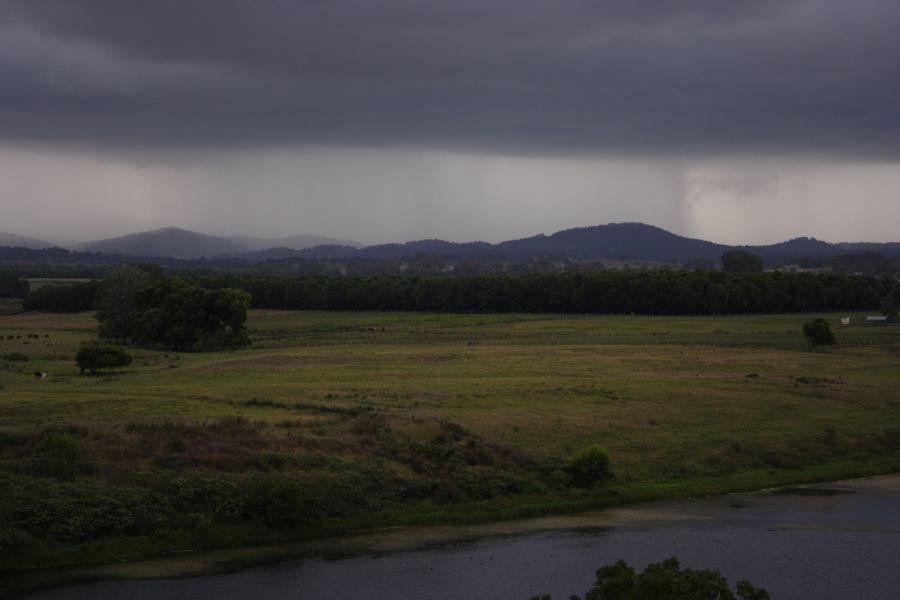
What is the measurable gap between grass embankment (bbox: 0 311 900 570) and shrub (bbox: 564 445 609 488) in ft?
1.97

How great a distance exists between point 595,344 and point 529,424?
156ft

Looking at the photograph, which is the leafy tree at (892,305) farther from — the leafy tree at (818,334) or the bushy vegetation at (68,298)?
the bushy vegetation at (68,298)

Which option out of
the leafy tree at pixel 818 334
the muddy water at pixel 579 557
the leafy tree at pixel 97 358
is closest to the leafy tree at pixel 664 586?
the muddy water at pixel 579 557

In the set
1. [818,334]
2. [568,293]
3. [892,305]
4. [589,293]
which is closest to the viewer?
[818,334]

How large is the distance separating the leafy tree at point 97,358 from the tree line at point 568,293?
67.9m

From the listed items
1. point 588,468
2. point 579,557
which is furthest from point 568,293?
point 579,557

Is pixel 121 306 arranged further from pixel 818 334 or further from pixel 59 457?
pixel 818 334

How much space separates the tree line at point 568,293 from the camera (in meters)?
157

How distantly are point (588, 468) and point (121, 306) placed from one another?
8199 cm

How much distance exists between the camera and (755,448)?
60.0 m

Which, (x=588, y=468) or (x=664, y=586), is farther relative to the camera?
(x=588, y=468)

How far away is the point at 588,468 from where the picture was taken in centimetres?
5256

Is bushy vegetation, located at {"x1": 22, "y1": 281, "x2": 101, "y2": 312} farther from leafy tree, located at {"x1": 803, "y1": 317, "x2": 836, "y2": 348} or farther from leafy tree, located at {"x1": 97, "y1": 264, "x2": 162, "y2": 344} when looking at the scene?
leafy tree, located at {"x1": 803, "y1": 317, "x2": 836, "y2": 348}

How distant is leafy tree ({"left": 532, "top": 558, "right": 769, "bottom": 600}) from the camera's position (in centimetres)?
2559
